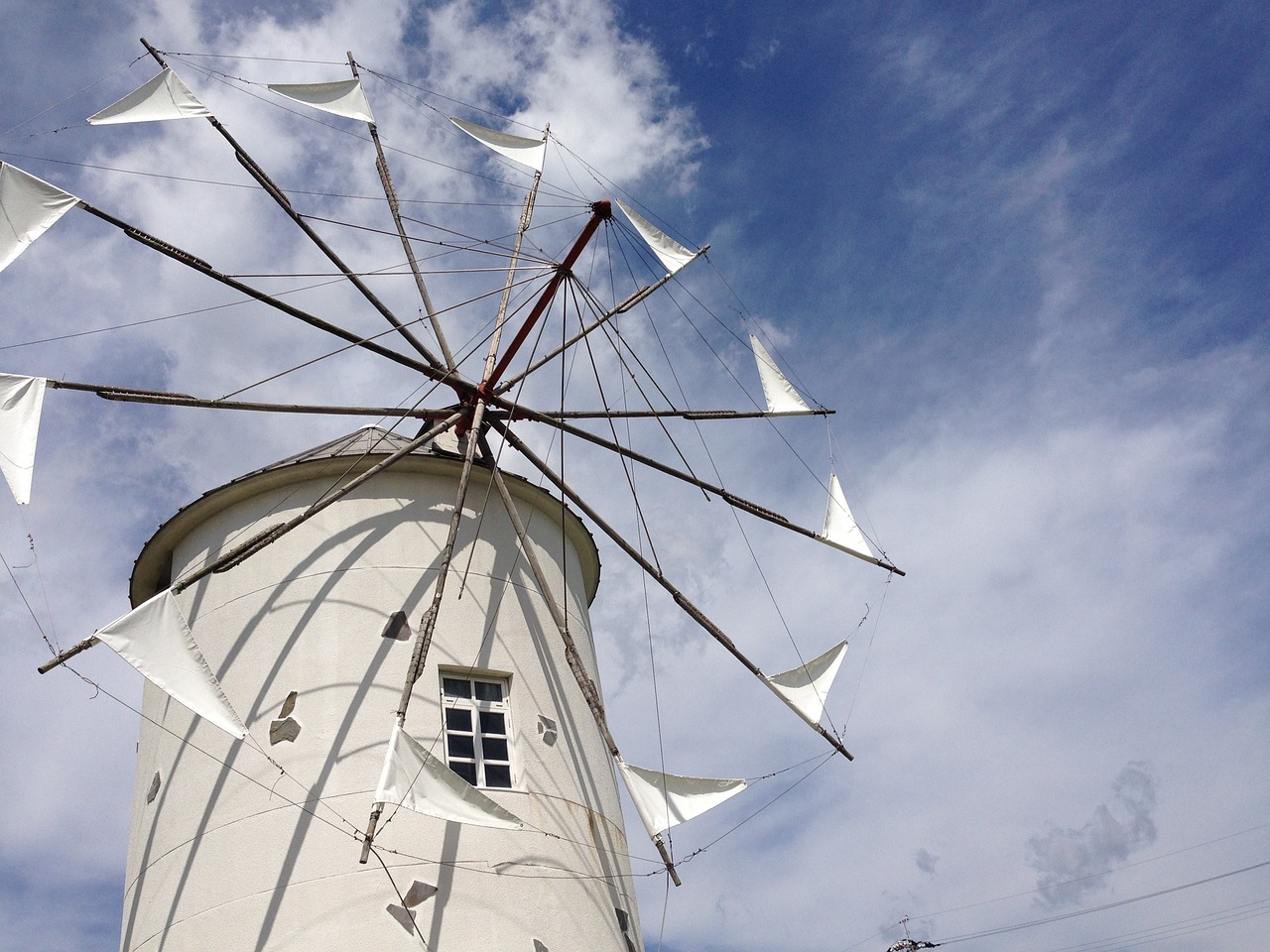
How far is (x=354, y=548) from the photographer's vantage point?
34.6ft

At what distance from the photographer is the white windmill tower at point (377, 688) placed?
871 cm

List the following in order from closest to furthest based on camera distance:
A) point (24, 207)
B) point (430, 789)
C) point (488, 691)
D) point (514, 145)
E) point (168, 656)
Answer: point (430, 789) < point (168, 656) < point (24, 207) < point (488, 691) < point (514, 145)

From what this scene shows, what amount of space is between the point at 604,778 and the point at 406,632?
2260mm

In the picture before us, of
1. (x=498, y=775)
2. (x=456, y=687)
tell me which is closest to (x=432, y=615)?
(x=456, y=687)

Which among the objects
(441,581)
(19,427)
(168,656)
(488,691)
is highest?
(19,427)

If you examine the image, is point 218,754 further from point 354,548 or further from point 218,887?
point 354,548

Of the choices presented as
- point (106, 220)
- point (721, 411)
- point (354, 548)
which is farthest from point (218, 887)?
point (721, 411)

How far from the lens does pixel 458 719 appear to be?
394 inches

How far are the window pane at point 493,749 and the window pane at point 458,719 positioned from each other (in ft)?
0.56

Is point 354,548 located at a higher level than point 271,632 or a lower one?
higher

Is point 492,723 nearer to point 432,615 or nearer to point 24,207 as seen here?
point 432,615

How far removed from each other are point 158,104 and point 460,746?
6.46 meters

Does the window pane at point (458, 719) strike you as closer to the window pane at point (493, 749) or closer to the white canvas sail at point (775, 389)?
the window pane at point (493, 749)

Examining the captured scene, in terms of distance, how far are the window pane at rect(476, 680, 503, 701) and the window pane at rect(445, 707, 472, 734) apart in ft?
0.73
